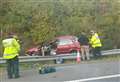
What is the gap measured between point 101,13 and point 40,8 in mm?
5235

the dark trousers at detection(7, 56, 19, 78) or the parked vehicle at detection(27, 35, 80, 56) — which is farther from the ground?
the parked vehicle at detection(27, 35, 80, 56)

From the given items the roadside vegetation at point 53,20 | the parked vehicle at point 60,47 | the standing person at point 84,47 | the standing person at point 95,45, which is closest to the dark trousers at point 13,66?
the standing person at point 84,47

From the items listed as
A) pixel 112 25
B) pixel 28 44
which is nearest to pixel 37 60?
pixel 28 44

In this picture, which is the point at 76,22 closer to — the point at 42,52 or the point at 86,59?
the point at 42,52

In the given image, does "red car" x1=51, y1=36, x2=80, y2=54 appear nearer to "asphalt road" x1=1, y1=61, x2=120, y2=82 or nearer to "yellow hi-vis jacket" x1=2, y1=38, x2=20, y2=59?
"asphalt road" x1=1, y1=61, x2=120, y2=82

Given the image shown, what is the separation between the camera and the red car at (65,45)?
28.4 m

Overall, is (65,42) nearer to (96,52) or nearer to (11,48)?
(96,52)

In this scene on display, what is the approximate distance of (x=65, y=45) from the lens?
95.4 ft

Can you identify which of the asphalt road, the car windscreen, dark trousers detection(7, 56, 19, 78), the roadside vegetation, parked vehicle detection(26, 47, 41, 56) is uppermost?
the roadside vegetation

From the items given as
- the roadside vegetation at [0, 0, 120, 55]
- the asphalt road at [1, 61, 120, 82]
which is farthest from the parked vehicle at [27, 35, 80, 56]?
the asphalt road at [1, 61, 120, 82]

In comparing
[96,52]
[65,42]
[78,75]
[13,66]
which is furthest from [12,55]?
[65,42]

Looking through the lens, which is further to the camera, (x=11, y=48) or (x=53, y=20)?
(x=53, y=20)

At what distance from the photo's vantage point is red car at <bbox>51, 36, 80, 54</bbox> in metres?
28.4

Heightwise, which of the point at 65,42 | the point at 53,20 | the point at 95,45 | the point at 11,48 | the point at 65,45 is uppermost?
the point at 53,20
